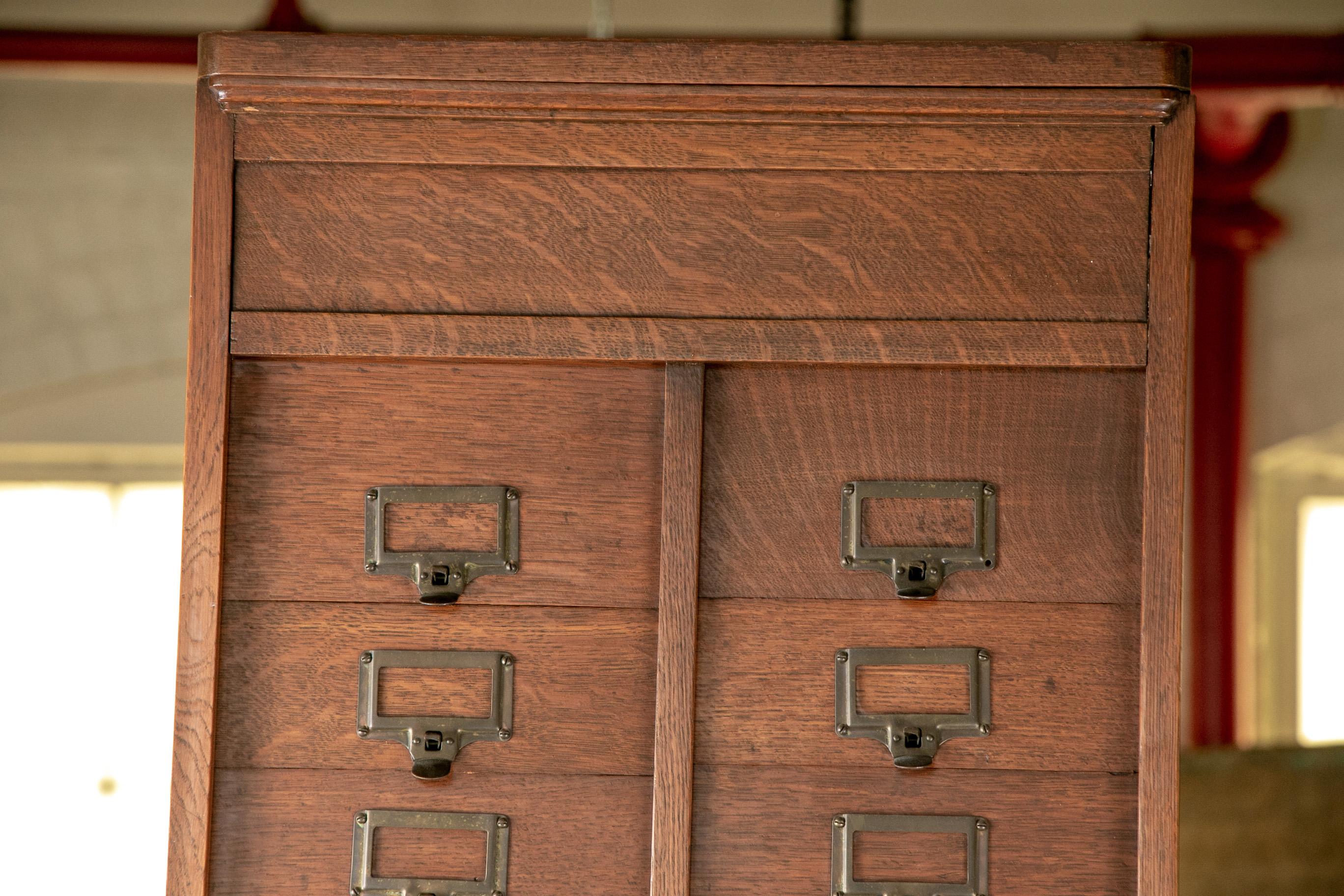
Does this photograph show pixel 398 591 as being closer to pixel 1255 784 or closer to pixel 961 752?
pixel 961 752

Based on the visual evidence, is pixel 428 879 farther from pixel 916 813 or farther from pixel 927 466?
pixel 927 466

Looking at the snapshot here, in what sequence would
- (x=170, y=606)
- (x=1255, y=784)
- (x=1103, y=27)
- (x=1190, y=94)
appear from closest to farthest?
(x=1190, y=94) → (x=1255, y=784) → (x=1103, y=27) → (x=170, y=606)

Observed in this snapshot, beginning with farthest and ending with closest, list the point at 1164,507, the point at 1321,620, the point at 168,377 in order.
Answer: the point at 1321,620 → the point at 168,377 → the point at 1164,507

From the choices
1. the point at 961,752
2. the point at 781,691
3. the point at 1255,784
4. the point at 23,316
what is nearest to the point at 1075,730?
the point at 961,752

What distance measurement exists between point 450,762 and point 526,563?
216 mm

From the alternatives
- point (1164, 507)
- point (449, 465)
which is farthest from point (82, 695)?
point (1164, 507)

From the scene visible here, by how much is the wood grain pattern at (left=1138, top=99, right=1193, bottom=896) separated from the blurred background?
247cm

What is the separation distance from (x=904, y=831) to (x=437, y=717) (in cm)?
49

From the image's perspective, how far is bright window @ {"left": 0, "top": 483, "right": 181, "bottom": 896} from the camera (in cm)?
404

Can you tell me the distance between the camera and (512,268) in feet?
4.12

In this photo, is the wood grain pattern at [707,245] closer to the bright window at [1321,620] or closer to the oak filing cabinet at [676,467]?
the oak filing cabinet at [676,467]

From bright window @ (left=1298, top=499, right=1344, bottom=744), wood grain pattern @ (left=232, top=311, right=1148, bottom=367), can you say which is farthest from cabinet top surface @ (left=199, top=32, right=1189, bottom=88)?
bright window @ (left=1298, top=499, right=1344, bottom=744)

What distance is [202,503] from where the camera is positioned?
1.25 meters

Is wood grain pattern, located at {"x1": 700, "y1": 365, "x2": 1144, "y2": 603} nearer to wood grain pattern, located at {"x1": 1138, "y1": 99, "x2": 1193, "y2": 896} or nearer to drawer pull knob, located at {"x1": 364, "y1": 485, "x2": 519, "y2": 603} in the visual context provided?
wood grain pattern, located at {"x1": 1138, "y1": 99, "x2": 1193, "y2": 896}
